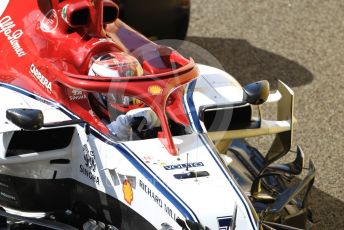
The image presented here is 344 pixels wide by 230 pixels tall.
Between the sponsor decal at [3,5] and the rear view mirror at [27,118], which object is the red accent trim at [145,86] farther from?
the sponsor decal at [3,5]

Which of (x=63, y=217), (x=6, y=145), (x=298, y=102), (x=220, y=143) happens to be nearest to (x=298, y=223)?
(x=220, y=143)

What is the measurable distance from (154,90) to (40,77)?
101cm

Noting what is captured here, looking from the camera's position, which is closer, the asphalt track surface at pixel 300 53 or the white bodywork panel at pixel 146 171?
the white bodywork panel at pixel 146 171

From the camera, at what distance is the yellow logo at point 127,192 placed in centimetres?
621

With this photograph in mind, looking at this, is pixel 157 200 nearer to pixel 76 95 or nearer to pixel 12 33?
pixel 76 95

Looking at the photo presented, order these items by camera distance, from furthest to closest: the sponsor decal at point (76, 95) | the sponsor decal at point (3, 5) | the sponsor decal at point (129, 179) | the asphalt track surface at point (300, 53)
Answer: the asphalt track surface at point (300, 53) → the sponsor decal at point (3, 5) → the sponsor decal at point (76, 95) → the sponsor decal at point (129, 179)

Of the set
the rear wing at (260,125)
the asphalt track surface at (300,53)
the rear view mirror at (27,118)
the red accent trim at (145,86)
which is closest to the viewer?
the rear view mirror at (27,118)

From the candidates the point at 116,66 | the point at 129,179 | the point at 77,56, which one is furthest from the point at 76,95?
the point at 129,179

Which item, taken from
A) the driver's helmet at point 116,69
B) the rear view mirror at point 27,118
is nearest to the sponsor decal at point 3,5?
the driver's helmet at point 116,69

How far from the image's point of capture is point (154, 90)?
6.40 m

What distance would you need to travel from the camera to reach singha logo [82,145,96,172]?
6.45 m

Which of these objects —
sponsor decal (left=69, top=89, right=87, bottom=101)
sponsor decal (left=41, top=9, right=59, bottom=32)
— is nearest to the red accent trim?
sponsor decal (left=69, top=89, right=87, bottom=101)

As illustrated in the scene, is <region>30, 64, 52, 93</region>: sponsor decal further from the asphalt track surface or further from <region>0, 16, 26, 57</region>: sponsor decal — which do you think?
the asphalt track surface

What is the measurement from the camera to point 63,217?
6.83m
